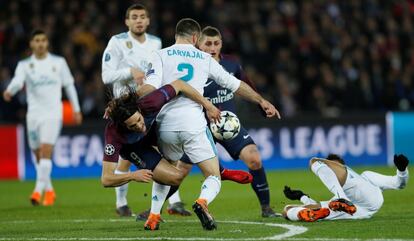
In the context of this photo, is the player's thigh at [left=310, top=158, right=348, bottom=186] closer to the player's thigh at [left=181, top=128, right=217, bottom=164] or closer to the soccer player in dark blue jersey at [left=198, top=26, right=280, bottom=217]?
the soccer player in dark blue jersey at [left=198, top=26, right=280, bottom=217]

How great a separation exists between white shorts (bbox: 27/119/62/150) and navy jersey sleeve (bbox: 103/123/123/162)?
540cm

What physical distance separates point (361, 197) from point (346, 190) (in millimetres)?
178

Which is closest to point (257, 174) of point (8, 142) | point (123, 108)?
point (123, 108)

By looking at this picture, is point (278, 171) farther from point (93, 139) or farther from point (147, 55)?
point (147, 55)

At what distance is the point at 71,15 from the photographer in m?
22.9

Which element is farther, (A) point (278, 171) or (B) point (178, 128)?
(A) point (278, 171)

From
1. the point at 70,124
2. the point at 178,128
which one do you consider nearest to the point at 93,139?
the point at 70,124

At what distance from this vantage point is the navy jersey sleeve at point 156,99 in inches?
366

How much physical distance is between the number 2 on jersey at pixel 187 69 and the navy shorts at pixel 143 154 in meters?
0.78

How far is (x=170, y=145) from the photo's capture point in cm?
998

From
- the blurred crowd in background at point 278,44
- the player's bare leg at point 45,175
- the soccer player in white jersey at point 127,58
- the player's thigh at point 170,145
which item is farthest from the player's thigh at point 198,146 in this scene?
the blurred crowd in background at point 278,44

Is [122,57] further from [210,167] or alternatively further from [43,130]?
[210,167]

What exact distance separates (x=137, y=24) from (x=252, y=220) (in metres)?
3.21

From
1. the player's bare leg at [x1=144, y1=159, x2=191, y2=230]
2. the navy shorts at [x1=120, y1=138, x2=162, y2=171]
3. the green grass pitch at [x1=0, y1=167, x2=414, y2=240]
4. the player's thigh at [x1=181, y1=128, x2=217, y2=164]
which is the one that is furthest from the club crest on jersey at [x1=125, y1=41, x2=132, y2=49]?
the player's thigh at [x1=181, y1=128, x2=217, y2=164]
